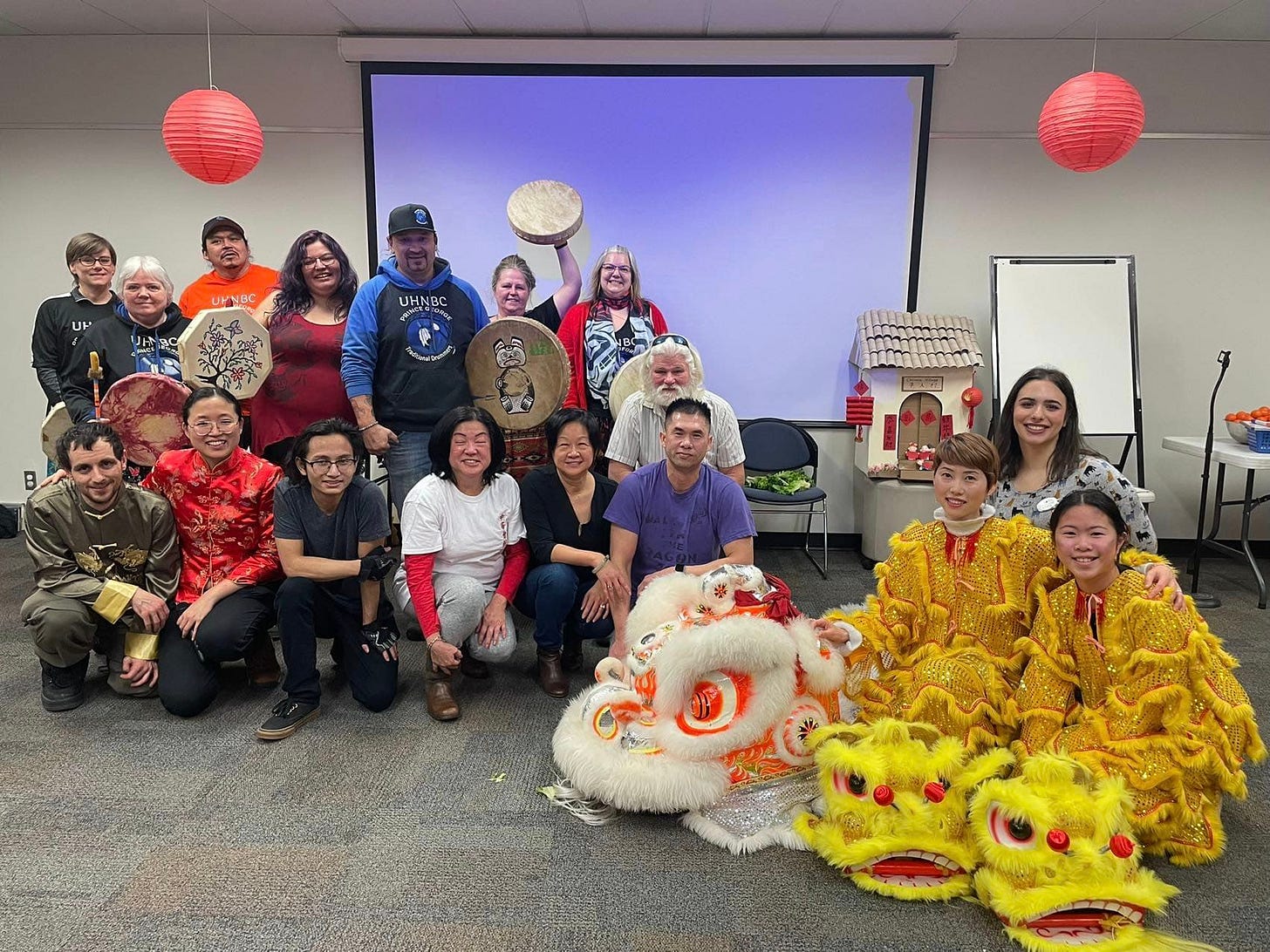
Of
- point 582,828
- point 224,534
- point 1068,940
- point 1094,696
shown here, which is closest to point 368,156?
point 224,534

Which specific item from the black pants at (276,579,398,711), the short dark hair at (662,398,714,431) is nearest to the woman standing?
the short dark hair at (662,398,714,431)

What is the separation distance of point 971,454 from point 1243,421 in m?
2.91

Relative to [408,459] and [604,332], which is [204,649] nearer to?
[408,459]

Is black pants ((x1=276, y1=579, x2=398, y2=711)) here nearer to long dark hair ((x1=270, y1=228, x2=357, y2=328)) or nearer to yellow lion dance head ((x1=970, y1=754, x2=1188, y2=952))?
long dark hair ((x1=270, y1=228, x2=357, y2=328))

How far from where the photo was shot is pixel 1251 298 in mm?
4859

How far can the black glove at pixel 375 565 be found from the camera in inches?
111

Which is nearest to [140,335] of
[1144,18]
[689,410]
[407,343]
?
Answer: [407,343]

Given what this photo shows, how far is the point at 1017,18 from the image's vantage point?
14.3 feet

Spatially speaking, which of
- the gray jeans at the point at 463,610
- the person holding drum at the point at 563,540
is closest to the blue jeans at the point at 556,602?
the person holding drum at the point at 563,540

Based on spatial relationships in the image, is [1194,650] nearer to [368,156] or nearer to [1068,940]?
[1068,940]

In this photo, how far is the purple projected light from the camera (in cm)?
471

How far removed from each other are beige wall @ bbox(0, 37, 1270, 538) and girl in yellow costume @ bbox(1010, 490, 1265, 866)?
2932mm

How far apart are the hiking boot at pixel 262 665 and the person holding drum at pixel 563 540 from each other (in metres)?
0.91

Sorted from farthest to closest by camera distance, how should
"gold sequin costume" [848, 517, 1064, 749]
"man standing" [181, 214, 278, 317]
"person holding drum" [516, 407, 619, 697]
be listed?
1. "man standing" [181, 214, 278, 317]
2. "person holding drum" [516, 407, 619, 697]
3. "gold sequin costume" [848, 517, 1064, 749]
